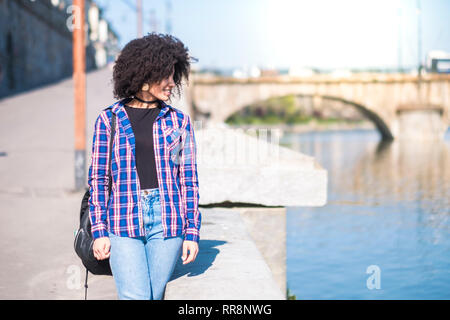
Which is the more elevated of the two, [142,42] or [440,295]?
[142,42]

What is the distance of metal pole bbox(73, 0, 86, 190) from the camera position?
334 inches

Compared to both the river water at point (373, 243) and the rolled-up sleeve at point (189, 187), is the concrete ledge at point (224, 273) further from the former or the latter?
the river water at point (373, 243)

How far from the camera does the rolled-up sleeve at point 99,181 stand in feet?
9.41

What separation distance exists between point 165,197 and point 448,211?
1107 cm

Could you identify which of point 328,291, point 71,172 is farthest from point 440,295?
point 71,172

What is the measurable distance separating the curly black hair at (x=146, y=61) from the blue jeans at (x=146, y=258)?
519 millimetres

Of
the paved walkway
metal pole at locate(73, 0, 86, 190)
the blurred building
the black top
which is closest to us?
the black top

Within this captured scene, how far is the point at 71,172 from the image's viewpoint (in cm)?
1068

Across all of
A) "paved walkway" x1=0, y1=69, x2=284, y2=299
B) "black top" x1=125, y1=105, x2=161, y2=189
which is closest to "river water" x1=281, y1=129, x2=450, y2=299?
"paved walkway" x1=0, y1=69, x2=284, y2=299

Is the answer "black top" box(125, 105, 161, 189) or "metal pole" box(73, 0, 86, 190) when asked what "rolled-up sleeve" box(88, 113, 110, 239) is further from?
"metal pole" box(73, 0, 86, 190)

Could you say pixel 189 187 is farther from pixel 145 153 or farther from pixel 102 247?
pixel 102 247

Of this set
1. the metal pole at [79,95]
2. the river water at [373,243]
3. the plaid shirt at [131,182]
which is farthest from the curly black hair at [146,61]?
the metal pole at [79,95]
